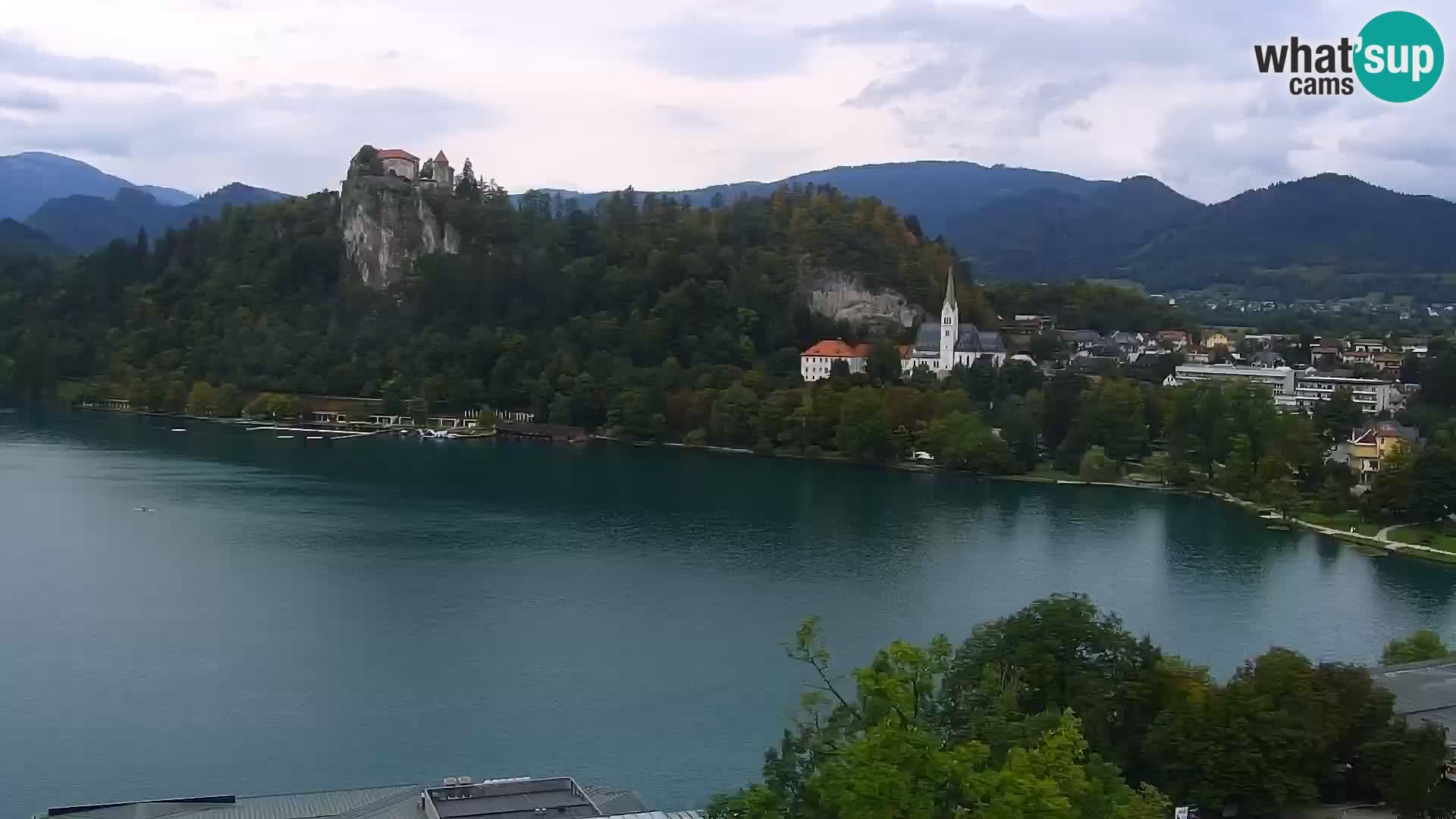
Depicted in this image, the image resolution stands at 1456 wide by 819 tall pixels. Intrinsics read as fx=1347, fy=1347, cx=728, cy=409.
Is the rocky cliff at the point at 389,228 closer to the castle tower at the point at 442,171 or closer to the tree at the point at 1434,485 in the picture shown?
the castle tower at the point at 442,171

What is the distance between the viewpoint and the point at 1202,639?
38.8 feet

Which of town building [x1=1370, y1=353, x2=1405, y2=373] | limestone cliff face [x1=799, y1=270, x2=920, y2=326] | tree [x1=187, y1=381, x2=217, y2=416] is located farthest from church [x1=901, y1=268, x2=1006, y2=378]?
tree [x1=187, y1=381, x2=217, y2=416]

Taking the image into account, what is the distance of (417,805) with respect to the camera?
6.95 metres

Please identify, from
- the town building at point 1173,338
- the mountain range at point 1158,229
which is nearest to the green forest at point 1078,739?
the town building at point 1173,338

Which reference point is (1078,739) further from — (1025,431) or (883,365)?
(883,365)

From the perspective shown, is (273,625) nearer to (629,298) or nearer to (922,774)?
(922,774)

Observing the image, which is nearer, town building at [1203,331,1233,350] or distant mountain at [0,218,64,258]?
town building at [1203,331,1233,350]

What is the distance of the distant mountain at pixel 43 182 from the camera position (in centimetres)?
12212

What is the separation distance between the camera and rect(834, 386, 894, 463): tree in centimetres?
2350

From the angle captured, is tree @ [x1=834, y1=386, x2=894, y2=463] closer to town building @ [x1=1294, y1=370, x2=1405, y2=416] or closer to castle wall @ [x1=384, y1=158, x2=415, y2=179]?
town building @ [x1=1294, y1=370, x2=1405, y2=416]

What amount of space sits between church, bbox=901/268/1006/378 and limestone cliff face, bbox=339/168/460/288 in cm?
1339

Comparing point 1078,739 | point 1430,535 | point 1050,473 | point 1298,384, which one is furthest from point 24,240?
point 1078,739

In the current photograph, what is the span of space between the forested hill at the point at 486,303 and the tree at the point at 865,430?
447 cm

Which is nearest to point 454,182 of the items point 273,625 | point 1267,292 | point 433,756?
point 273,625
